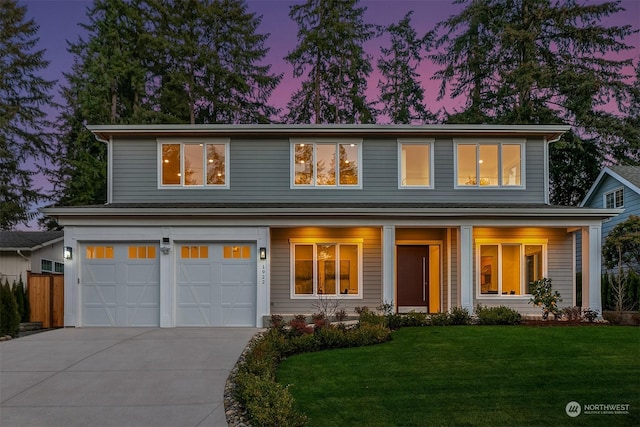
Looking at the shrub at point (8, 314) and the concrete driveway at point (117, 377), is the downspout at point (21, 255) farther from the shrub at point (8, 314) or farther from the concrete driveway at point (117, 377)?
the concrete driveway at point (117, 377)

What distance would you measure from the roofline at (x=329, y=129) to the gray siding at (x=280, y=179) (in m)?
0.32

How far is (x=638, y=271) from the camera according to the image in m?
16.2

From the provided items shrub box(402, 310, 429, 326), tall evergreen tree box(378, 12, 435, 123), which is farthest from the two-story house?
tall evergreen tree box(378, 12, 435, 123)

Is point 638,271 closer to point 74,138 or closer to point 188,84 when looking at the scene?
point 188,84

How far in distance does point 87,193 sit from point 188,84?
7.30m

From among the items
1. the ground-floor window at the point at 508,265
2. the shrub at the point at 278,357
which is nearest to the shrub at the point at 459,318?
the shrub at the point at 278,357

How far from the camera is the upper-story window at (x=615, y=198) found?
1791cm

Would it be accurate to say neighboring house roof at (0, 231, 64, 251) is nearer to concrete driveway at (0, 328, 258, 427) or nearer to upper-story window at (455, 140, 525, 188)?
concrete driveway at (0, 328, 258, 427)

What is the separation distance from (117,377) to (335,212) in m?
6.11

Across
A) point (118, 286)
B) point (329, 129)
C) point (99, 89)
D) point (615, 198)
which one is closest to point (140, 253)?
point (118, 286)

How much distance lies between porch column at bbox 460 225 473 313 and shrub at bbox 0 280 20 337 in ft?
34.6

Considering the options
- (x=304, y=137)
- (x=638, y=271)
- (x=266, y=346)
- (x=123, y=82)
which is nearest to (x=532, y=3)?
(x=638, y=271)

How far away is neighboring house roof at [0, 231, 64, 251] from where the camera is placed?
16094 millimetres

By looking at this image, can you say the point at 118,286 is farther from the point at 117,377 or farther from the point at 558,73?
the point at 558,73
